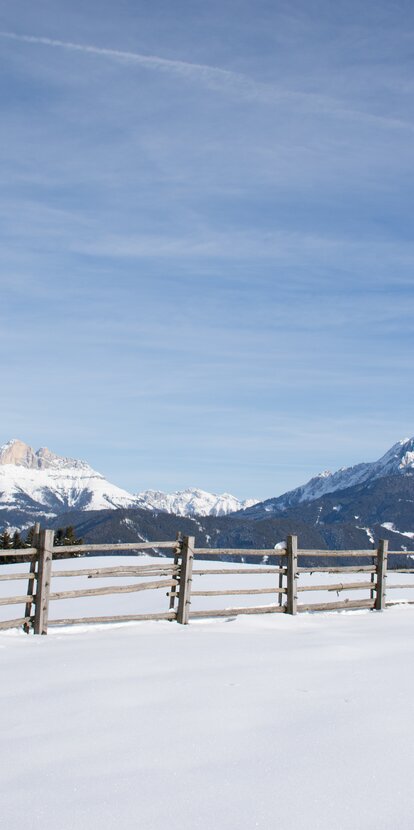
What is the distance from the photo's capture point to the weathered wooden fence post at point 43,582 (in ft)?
42.8

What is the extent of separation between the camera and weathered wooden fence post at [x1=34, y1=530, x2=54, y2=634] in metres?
13.0

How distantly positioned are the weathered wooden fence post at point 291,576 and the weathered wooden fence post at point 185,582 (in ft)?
8.63

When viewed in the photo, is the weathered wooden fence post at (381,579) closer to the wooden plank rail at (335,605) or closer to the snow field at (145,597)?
the wooden plank rail at (335,605)

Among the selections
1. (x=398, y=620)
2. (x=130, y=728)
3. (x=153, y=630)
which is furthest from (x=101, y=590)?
(x=130, y=728)

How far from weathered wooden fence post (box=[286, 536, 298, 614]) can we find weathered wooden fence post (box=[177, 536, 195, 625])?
104 inches

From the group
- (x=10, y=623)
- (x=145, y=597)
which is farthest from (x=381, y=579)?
(x=145, y=597)

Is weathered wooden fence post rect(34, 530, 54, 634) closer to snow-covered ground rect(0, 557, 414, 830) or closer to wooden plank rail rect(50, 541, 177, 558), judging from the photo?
wooden plank rail rect(50, 541, 177, 558)

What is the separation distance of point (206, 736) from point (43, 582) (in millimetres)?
7595

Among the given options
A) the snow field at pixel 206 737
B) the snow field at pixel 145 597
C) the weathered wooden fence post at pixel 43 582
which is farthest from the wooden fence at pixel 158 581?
the snow field at pixel 145 597

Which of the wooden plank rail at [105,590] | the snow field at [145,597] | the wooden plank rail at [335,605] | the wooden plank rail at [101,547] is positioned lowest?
the snow field at [145,597]

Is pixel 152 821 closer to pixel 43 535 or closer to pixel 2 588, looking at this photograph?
pixel 43 535

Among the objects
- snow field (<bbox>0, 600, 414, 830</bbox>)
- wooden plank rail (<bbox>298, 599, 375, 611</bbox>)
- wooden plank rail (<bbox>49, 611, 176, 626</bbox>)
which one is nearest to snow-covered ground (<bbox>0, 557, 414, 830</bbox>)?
snow field (<bbox>0, 600, 414, 830</bbox>)

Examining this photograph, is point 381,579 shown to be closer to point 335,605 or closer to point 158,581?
point 335,605

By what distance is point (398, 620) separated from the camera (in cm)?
1535
